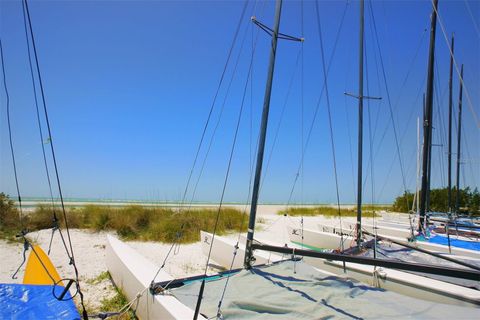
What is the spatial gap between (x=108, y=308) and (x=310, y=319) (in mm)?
2897

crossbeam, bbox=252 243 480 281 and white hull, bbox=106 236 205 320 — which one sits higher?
crossbeam, bbox=252 243 480 281

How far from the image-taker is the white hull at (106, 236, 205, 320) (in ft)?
7.40

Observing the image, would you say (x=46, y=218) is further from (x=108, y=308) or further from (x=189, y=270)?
(x=108, y=308)

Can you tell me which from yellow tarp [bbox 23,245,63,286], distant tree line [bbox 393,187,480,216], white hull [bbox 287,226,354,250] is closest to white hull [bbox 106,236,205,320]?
yellow tarp [bbox 23,245,63,286]

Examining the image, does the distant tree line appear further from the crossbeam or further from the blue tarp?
the crossbeam

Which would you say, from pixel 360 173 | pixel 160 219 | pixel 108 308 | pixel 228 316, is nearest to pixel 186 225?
pixel 160 219

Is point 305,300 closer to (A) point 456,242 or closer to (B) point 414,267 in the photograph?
(B) point 414,267

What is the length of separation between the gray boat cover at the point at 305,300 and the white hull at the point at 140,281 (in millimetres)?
157

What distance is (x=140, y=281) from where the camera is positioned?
297 cm

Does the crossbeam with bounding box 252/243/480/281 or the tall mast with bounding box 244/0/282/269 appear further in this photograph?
the tall mast with bounding box 244/0/282/269

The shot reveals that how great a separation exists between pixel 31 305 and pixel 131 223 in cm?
674

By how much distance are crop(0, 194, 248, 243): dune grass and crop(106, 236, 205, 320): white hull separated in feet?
8.99

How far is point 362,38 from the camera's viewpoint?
550 cm

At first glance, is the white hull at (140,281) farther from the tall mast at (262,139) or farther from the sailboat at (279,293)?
the tall mast at (262,139)
